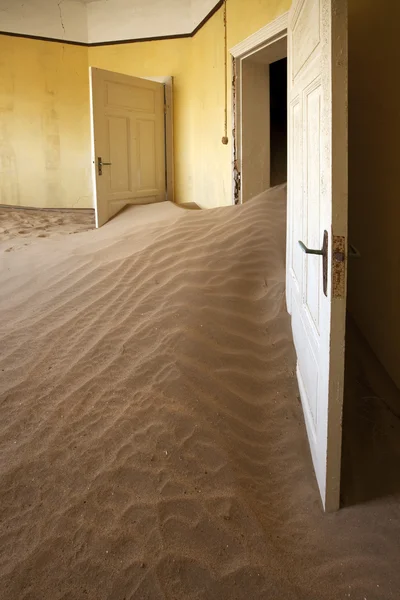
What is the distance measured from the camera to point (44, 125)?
8344 mm

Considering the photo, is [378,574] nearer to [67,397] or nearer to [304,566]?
[304,566]

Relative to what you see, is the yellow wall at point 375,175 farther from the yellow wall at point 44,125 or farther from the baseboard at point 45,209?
the yellow wall at point 44,125

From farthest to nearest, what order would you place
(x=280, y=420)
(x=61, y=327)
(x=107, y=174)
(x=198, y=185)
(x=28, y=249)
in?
(x=198, y=185)
(x=107, y=174)
(x=28, y=249)
(x=61, y=327)
(x=280, y=420)

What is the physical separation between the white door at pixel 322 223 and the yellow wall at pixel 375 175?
1.14 feet

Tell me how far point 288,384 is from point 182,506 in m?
0.97

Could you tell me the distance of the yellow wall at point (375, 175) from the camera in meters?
2.40

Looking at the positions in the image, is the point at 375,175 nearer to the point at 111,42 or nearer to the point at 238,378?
the point at 238,378

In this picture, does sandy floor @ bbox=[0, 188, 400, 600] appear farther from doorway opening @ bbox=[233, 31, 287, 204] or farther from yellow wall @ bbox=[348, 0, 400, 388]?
doorway opening @ bbox=[233, 31, 287, 204]

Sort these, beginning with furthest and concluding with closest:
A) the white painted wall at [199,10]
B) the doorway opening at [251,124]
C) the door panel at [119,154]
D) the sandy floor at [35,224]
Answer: the door panel at [119,154] → the white painted wall at [199,10] → the sandy floor at [35,224] → the doorway opening at [251,124]

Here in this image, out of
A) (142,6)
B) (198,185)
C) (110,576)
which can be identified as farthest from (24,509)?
(142,6)

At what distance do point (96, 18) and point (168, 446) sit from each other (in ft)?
26.2

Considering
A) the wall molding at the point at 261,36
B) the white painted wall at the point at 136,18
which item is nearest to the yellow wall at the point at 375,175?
the wall molding at the point at 261,36

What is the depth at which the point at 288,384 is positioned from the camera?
106 inches

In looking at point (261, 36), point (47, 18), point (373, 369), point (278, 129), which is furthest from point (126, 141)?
point (373, 369)
